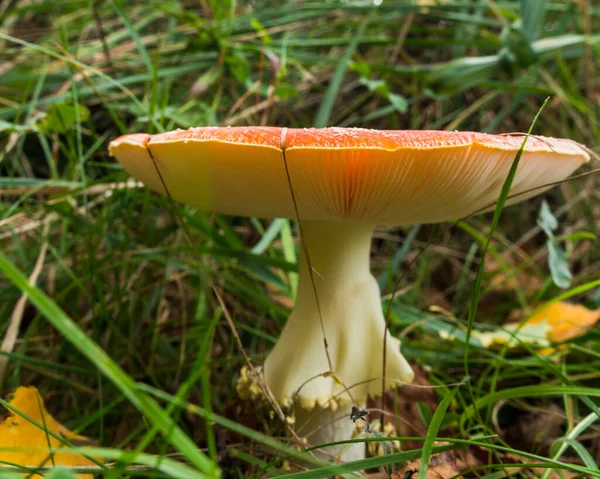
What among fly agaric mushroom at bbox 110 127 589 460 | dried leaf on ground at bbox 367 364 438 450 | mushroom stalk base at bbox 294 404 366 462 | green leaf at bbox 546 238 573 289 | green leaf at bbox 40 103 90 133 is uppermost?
green leaf at bbox 40 103 90 133

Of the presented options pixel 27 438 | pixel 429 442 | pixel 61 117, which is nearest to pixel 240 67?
pixel 61 117

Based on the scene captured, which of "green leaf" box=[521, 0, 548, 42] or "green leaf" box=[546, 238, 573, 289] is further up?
"green leaf" box=[521, 0, 548, 42]

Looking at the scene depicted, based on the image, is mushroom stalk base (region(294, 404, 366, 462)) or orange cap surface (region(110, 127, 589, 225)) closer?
orange cap surface (region(110, 127, 589, 225))

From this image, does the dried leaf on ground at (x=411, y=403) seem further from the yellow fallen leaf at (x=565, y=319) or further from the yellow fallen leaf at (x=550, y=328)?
the yellow fallen leaf at (x=565, y=319)

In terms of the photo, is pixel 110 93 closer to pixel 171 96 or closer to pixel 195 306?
pixel 171 96

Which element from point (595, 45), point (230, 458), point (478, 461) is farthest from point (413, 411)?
point (595, 45)

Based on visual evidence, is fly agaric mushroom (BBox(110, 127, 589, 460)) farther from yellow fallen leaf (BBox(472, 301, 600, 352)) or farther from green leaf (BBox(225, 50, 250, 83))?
green leaf (BBox(225, 50, 250, 83))

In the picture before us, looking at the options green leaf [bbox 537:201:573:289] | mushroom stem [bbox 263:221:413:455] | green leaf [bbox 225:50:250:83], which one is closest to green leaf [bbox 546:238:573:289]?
green leaf [bbox 537:201:573:289]

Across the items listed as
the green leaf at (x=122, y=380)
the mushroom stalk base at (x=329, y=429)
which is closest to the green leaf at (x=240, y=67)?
the mushroom stalk base at (x=329, y=429)
